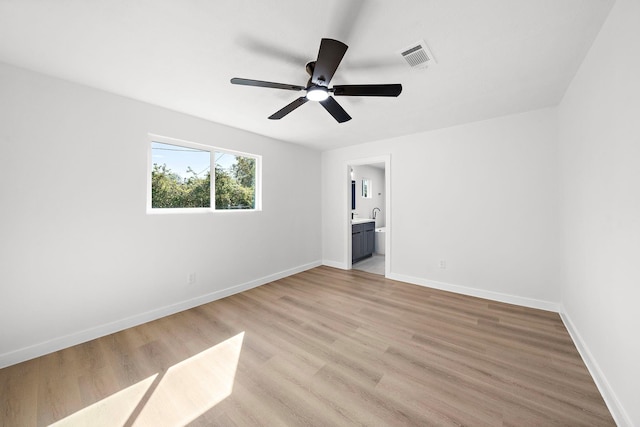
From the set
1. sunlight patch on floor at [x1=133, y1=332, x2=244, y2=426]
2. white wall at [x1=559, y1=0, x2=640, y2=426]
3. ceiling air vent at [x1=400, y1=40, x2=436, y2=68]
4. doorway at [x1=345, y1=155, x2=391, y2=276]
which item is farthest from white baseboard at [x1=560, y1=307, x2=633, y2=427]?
ceiling air vent at [x1=400, y1=40, x2=436, y2=68]

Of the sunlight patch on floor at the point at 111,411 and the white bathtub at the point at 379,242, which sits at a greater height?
the white bathtub at the point at 379,242

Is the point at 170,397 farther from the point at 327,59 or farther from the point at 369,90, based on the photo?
the point at 369,90

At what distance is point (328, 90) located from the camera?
184cm

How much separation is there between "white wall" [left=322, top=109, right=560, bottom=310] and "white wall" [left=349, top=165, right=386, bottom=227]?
227 centimetres

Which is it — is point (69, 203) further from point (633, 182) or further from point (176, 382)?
point (633, 182)

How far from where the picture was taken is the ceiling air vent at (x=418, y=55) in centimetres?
168

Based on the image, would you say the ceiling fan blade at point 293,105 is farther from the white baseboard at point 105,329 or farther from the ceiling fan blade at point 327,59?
the white baseboard at point 105,329

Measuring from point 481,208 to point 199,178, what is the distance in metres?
3.96

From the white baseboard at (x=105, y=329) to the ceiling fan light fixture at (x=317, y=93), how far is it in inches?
112

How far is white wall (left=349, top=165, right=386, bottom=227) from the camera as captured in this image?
21.4 ft

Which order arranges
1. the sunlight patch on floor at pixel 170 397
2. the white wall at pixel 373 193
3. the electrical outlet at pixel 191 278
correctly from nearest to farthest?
the sunlight patch on floor at pixel 170 397 → the electrical outlet at pixel 191 278 → the white wall at pixel 373 193

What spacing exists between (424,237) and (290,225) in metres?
2.35

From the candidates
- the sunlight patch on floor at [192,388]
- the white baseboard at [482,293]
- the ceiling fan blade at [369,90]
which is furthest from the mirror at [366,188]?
the sunlight patch on floor at [192,388]

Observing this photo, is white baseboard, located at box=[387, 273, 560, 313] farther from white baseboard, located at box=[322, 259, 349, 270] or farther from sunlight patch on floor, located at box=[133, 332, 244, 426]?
sunlight patch on floor, located at box=[133, 332, 244, 426]
